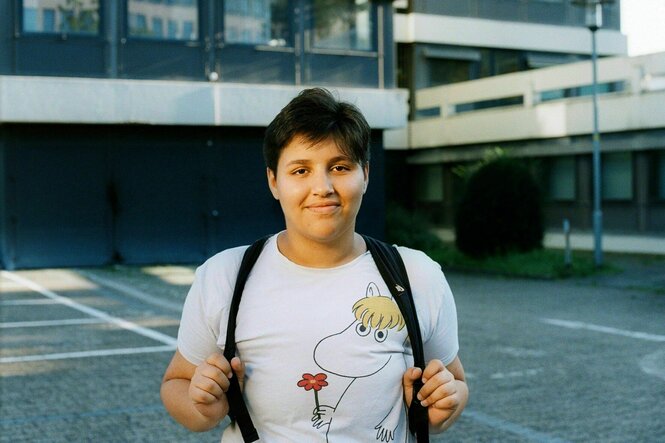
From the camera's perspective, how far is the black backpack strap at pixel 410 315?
280 centimetres

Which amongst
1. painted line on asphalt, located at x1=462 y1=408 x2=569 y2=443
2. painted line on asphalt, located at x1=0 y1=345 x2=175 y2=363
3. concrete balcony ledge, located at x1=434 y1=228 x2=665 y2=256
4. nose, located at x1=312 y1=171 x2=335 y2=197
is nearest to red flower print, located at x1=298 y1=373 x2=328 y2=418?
nose, located at x1=312 y1=171 x2=335 y2=197

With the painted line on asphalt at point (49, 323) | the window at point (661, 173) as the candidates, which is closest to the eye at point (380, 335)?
the painted line on asphalt at point (49, 323)

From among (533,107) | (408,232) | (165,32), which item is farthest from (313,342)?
(533,107)

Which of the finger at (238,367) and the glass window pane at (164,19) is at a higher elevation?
the glass window pane at (164,19)

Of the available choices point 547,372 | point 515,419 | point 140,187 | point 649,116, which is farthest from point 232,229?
point 515,419

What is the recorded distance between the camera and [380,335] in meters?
2.77

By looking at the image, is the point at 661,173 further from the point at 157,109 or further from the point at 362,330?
the point at 362,330

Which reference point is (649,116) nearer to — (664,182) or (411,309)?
(664,182)

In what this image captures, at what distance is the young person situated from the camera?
2.73 metres

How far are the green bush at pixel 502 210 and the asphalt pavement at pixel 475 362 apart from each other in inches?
153

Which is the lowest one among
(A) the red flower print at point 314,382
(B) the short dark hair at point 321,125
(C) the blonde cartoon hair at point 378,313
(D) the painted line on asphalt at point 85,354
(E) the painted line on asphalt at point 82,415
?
(D) the painted line on asphalt at point 85,354

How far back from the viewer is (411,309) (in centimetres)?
283

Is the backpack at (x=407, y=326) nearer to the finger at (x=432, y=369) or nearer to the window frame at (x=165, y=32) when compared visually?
the finger at (x=432, y=369)

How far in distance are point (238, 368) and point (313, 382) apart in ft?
0.68
